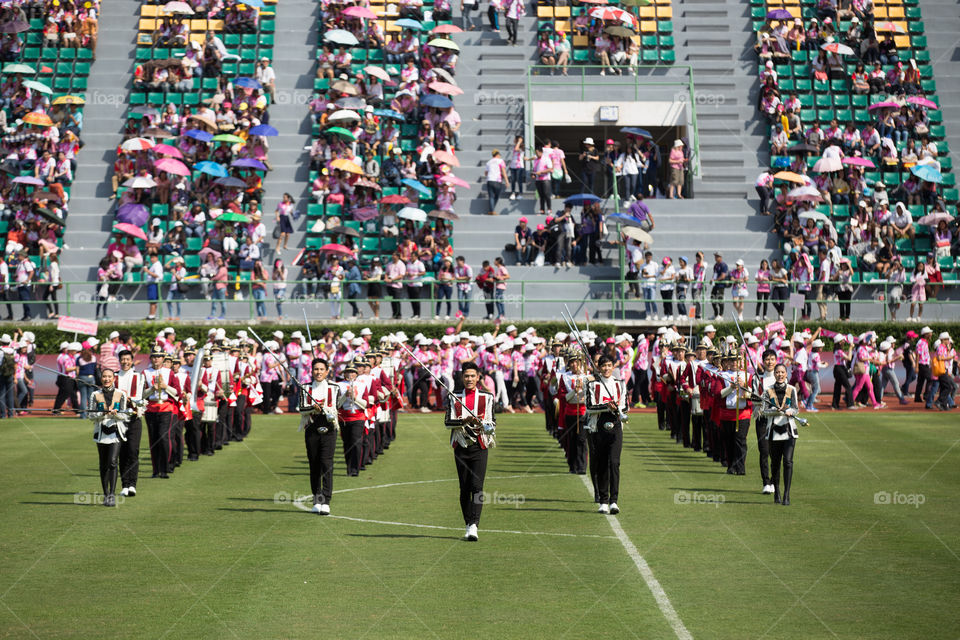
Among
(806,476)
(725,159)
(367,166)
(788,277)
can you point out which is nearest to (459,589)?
(806,476)

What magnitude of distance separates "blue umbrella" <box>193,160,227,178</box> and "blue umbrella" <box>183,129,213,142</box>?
2.53 feet

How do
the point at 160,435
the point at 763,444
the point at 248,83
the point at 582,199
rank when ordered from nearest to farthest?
the point at 763,444, the point at 160,435, the point at 582,199, the point at 248,83

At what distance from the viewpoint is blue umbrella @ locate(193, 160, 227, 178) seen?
37.1 metres

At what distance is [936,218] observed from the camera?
37.2 metres

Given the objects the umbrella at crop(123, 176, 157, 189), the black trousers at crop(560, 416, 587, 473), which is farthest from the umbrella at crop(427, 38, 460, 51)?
the black trousers at crop(560, 416, 587, 473)

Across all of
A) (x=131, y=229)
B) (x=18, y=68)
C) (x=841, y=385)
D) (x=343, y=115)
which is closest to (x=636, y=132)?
(x=343, y=115)

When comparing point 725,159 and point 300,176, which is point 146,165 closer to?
point 300,176

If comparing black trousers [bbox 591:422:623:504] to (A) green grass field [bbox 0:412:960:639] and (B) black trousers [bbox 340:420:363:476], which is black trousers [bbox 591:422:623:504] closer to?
(A) green grass field [bbox 0:412:960:639]

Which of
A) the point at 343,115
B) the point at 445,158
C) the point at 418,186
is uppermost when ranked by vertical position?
the point at 343,115

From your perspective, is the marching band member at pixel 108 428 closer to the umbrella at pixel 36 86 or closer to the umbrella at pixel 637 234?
the umbrella at pixel 637 234

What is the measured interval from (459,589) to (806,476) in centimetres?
930

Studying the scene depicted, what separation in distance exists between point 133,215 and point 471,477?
1015 inches

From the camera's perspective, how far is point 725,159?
41.9 meters

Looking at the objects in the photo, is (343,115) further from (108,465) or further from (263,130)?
(108,465)
